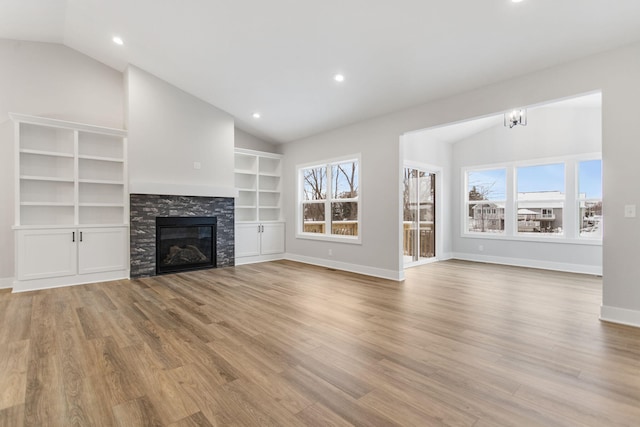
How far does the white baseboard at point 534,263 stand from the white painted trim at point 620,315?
9.57ft

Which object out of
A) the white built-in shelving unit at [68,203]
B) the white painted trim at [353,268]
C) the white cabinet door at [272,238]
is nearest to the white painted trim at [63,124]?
the white built-in shelving unit at [68,203]

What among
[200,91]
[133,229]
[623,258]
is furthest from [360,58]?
[133,229]

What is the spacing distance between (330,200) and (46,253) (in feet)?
15.7

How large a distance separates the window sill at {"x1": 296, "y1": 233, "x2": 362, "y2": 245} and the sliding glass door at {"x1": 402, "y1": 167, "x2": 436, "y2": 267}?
115 cm

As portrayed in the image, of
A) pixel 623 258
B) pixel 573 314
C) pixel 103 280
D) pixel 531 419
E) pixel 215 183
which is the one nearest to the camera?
pixel 531 419

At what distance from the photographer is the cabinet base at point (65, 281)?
440 centimetres

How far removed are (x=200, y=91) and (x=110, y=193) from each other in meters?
2.39

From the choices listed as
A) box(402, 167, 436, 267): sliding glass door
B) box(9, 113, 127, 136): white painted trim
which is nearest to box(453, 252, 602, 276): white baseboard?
box(402, 167, 436, 267): sliding glass door

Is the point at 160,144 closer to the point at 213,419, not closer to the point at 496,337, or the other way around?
the point at 213,419

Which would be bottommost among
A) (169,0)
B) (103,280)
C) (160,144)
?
(103,280)

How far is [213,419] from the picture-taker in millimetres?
1640

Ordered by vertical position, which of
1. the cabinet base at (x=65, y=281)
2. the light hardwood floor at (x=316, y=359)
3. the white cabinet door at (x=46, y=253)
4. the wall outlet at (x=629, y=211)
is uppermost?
the wall outlet at (x=629, y=211)

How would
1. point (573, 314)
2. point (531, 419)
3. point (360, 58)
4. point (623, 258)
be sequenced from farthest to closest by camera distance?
1. point (360, 58)
2. point (573, 314)
3. point (623, 258)
4. point (531, 419)

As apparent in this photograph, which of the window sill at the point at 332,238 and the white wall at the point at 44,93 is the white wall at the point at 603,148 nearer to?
the window sill at the point at 332,238
